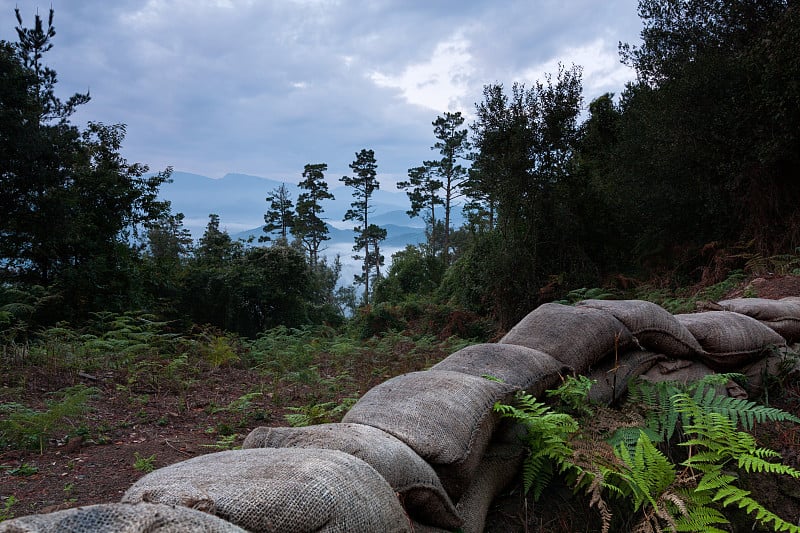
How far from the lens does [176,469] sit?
1.51 m

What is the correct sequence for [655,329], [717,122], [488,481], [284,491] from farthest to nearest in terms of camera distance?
[717,122] < [655,329] < [488,481] < [284,491]

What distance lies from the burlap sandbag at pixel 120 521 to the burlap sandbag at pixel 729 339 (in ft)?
11.9

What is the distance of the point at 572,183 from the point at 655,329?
34.3 ft

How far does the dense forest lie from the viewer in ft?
32.7

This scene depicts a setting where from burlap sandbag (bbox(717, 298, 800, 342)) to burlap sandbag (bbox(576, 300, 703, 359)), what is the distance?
0.95 metres

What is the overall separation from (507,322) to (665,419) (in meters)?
10.1

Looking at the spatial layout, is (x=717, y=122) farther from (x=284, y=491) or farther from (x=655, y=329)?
(x=284, y=491)

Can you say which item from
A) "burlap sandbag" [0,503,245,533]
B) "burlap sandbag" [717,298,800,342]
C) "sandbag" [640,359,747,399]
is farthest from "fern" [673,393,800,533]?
"burlap sandbag" [717,298,800,342]

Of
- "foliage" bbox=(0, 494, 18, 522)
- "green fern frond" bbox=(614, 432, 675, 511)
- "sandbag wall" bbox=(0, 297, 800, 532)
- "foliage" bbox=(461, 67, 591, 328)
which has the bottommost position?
"foliage" bbox=(0, 494, 18, 522)

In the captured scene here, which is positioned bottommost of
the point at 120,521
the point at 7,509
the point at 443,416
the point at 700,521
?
the point at 7,509

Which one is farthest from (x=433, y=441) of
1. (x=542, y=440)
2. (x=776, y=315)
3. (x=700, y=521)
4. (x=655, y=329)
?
(x=776, y=315)

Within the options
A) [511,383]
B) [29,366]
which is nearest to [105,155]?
[29,366]

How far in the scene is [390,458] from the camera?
1.80 m

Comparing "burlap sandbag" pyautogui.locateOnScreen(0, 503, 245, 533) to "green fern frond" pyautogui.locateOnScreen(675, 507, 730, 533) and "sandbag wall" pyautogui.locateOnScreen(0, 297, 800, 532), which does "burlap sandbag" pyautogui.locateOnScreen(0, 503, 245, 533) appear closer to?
"sandbag wall" pyautogui.locateOnScreen(0, 297, 800, 532)
